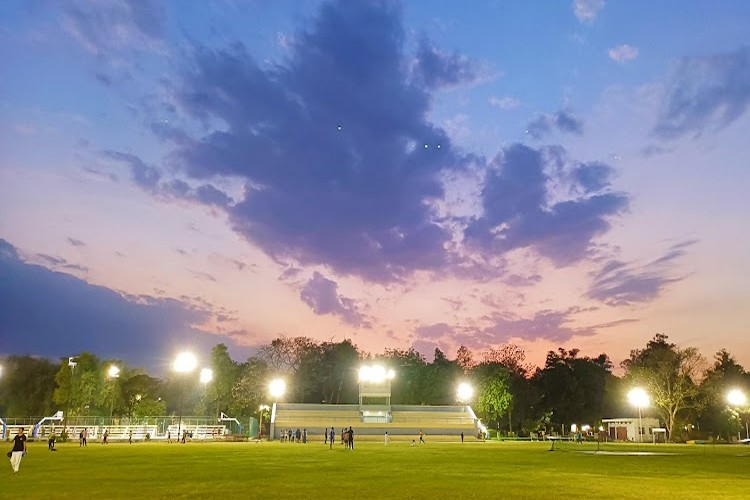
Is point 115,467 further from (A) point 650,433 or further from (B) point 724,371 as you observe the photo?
(B) point 724,371

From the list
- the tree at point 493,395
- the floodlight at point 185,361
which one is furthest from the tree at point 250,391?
the tree at point 493,395

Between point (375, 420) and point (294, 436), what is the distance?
21165 mm

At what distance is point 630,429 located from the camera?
10275 cm

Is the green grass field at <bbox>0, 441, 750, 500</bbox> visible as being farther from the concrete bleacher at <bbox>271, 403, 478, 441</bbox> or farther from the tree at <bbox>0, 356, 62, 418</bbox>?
the tree at <bbox>0, 356, 62, 418</bbox>

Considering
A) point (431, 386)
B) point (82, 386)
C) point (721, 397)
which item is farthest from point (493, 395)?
point (82, 386)

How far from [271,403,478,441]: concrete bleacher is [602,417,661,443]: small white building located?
2976cm

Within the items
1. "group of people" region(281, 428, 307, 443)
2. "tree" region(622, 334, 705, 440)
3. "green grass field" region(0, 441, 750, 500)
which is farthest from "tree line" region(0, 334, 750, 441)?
"green grass field" region(0, 441, 750, 500)

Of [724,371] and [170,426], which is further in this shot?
[724,371]

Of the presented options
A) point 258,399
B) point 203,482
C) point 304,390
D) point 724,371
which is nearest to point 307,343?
point 304,390

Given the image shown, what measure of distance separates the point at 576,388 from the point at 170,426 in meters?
90.3

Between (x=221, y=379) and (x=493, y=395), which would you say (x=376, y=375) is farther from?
(x=221, y=379)

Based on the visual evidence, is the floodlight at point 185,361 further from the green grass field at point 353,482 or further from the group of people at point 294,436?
the green grass field at point 353,482

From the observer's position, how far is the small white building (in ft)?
333

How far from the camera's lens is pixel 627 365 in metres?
126
